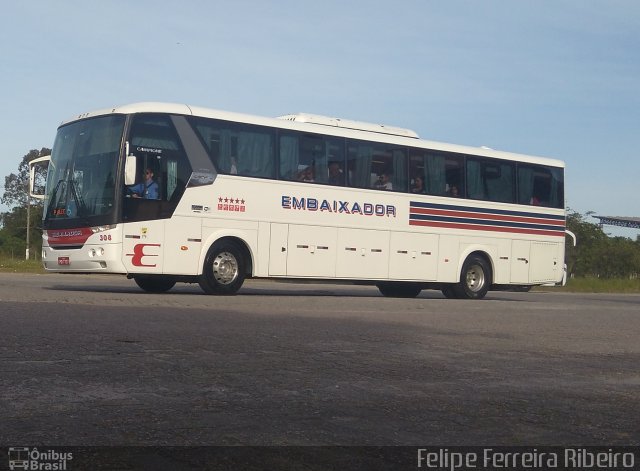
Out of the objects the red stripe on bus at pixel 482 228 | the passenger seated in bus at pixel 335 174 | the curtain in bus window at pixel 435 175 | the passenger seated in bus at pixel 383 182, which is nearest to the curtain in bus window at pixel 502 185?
the red stripe on bus at pixel 482 228

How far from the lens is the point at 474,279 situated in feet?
76.6

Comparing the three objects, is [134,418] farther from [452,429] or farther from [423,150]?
[423,150]


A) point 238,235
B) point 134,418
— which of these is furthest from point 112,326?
point 238,235

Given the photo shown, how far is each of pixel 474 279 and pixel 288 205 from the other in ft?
20.1

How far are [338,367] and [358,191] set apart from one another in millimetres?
13255

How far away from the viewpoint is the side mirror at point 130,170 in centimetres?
1727

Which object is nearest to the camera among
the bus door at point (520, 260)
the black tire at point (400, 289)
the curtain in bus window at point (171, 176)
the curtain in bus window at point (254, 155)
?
the curtain in bus window at point (171, 176)

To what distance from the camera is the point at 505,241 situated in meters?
23.8

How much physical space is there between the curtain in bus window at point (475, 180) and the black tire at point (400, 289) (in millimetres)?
2702

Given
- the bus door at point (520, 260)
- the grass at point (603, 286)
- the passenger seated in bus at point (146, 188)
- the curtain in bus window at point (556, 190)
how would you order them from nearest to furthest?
1. the passenger seated in bus at point (146, 188)
2. the bus door at point (520, 260)
3. the curtain in bus window at point (556, 190)
4. the grass at point (603, 286)

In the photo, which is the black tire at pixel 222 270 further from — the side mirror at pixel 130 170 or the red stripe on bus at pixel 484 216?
the red stripe on bus at pixel 484 216

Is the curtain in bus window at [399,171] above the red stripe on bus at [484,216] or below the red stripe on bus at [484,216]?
above

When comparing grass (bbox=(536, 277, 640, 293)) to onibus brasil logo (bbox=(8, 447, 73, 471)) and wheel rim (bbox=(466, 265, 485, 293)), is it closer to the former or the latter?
wheel rim (bbox=(466, 265, 485, 293))

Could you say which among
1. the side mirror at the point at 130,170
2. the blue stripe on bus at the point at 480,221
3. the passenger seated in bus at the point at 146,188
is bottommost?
the blue stripe on bus at the point at 480,221
